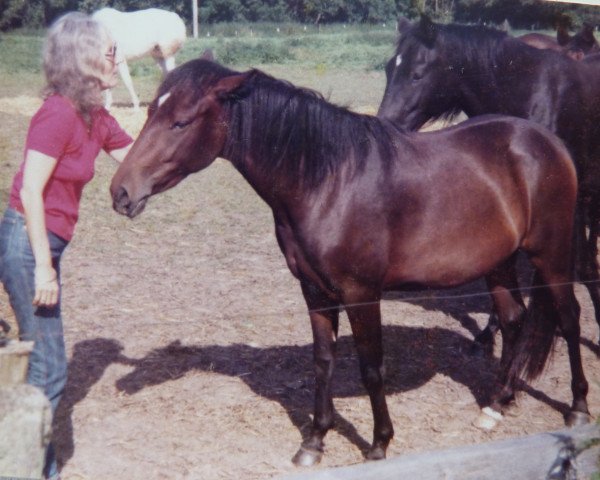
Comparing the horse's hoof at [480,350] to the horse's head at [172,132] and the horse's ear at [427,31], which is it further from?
the horse's head at [172,132]

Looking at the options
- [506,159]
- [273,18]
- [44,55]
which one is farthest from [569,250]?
[273,18]

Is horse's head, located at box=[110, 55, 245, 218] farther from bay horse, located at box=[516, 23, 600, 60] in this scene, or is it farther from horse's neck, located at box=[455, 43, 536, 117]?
bay horse, located at box=[516, 23, 600, 60]

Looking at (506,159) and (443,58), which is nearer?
(506,159)

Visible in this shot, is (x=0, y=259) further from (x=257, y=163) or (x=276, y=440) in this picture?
(x=276, y=440)

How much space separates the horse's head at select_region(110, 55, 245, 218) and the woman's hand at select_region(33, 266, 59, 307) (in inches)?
16.1

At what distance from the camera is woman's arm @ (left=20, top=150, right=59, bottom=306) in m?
2.70

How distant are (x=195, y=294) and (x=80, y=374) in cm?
168

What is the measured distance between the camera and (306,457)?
144 inches

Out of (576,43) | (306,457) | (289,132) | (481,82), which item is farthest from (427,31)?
(576,43)

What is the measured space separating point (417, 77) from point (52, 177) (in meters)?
2.77

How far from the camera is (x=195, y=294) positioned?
6141 millimetres

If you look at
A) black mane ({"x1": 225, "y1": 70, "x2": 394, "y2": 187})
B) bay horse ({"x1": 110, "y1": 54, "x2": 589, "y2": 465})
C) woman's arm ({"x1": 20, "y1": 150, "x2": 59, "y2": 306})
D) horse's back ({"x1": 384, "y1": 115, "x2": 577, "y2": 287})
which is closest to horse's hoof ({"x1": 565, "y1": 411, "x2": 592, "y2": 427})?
bay horse ({"x1": 110, "y1": 54, "x2": 589, "y2": 465})

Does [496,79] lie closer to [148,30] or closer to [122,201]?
[122,201]

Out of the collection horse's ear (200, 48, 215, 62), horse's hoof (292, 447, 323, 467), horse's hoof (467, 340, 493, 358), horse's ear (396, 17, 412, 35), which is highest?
horse's ear (200, 48, 215, 62)
